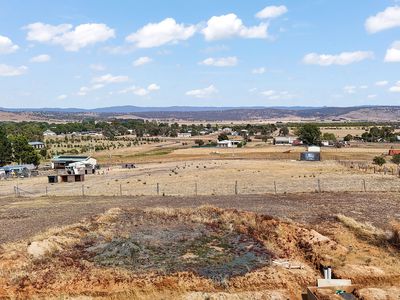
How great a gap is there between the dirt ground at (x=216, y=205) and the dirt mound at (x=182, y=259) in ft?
12.3

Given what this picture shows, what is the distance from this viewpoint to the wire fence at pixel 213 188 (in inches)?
1724

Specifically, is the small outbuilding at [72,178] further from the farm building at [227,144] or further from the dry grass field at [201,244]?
the farm building at [227,144]

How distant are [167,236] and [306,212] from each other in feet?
38.3

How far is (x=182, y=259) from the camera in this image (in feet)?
68.4

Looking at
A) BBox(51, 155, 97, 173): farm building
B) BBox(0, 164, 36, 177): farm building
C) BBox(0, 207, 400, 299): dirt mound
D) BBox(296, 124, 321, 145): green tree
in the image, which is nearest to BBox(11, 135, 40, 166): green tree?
BBox(51, 155, 97, 173): farm building

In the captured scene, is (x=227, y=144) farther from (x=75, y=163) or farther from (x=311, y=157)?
(x=75, y=163)

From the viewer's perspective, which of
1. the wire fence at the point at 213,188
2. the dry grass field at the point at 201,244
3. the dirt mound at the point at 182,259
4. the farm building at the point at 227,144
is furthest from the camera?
the farm building at the point at 227,144

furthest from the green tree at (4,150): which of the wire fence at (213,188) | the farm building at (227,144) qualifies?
the farm building at (227,144)

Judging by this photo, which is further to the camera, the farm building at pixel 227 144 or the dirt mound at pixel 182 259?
the farm building at pixel 227 144

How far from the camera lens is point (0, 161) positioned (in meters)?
82.2

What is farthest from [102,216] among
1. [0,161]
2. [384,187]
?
[0,161]

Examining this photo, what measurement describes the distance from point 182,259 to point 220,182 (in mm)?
31693

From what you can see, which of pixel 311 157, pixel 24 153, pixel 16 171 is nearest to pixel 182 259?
pixel 16 171

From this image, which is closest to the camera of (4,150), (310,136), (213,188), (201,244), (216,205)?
(201,244)
